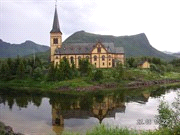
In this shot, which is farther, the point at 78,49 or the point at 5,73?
the point at 78,49

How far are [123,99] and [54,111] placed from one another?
17485 millimetres

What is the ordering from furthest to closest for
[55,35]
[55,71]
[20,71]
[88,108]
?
[55,35]
[20,71]
[55,71]
[88,108]

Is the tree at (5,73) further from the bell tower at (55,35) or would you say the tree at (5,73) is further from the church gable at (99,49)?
the church gable at (99,49)

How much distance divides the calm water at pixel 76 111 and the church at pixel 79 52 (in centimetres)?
2751

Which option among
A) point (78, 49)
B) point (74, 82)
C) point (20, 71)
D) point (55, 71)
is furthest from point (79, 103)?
point (78, 49)

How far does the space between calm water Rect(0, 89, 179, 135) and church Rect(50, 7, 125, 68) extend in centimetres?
2751

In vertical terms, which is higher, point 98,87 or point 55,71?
point 55,71

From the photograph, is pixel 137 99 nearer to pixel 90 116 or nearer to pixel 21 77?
pixel 90 116

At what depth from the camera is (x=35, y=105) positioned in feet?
176

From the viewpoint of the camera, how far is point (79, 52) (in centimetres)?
9438

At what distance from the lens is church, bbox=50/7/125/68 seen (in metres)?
93.0

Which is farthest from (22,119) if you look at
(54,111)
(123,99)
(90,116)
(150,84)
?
(150,84)

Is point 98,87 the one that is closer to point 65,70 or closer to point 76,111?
point 65,70

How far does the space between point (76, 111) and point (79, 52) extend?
50.0 m
